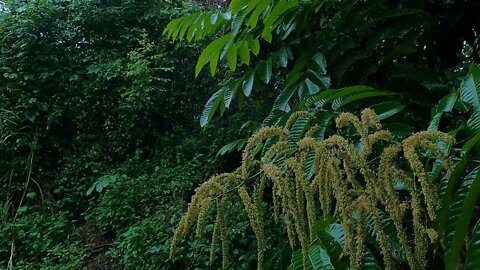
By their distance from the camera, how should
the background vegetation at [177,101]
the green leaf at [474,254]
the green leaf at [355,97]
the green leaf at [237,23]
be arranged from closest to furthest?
the green leaf at [474,254], the green leaf at [355,97], the background vegetation at [177,101], the green leaf at [237,23]

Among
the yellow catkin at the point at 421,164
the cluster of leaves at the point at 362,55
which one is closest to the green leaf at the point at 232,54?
the cluster of leaves at the point at 362,55

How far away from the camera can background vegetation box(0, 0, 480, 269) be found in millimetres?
1303

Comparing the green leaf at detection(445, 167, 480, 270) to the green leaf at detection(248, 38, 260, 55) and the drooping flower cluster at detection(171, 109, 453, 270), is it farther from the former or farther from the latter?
the green leaf at detection(248, 38, 260, 55)

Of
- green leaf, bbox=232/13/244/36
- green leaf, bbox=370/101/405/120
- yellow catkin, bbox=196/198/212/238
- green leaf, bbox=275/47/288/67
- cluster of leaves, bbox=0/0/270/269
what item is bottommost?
cluster of leaves, bbox=0/0/270/269

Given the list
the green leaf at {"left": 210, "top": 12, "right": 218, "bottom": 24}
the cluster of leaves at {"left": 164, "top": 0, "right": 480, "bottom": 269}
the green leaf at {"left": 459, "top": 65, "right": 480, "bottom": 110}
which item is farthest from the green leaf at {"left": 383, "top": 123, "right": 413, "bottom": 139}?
the green leaf at {"left": 210, "top": 12, "right": 218, "bottom": 24}

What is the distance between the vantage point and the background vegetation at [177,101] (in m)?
1.30

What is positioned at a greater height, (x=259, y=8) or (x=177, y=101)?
(x=259, y=8)

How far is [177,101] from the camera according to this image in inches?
201

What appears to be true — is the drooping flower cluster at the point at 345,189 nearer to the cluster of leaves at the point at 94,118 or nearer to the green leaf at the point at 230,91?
the green leaf at the point at 230,91

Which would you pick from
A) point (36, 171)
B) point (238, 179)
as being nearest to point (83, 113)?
point (36, 171)

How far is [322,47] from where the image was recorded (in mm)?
1565

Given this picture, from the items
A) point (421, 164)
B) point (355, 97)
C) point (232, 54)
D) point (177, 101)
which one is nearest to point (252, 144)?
point (421, 164)

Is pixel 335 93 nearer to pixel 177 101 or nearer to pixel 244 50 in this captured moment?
pixel 244 50

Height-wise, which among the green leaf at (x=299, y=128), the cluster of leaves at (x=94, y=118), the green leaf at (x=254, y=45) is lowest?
the cluster of leaves at (x=94, y=118)
